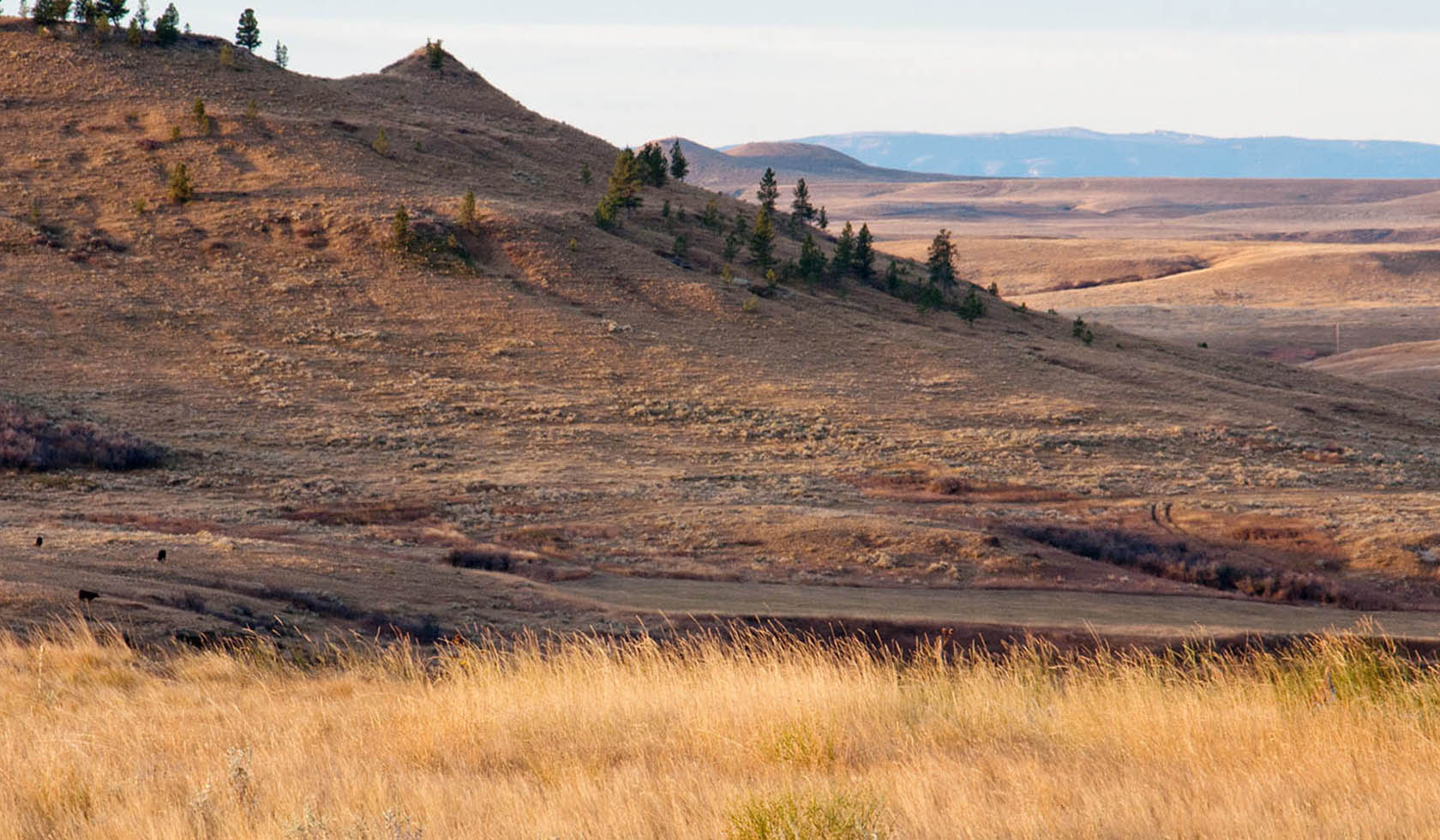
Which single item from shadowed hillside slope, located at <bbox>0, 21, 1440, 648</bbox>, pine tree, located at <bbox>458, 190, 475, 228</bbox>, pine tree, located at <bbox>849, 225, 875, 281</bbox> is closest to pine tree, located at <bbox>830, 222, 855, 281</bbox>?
pine tree, located at <bbox>849, 225, 875, 281</bbox>

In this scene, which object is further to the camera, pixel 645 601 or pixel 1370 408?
pixel 1370 408

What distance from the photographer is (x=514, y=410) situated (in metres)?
36.1

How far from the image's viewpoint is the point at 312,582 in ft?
51.5

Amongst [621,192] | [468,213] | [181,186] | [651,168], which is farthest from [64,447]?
[651,168]

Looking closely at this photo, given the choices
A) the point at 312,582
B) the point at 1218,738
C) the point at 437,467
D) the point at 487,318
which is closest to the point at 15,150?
the point at 487,318

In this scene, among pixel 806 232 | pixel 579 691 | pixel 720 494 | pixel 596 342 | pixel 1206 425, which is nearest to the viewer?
pixel 579 691

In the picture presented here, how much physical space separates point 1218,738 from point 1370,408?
4552cm

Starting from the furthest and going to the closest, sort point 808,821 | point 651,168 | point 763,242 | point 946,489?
point 651,168
point 763,242
point 946,489
point 808,821

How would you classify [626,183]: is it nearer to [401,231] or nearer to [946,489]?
[401,231]

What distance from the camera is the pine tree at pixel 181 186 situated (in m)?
51.4

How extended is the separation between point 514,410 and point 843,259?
97.3 ft

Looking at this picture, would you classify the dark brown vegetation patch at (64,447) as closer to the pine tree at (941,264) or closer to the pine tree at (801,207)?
the pine tree at (941,264)

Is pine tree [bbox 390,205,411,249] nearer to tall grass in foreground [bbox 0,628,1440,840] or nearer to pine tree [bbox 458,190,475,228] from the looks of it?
pine tree [bbox 458,190,475,228]

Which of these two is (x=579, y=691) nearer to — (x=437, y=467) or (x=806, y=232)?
(x=437, y=467)
